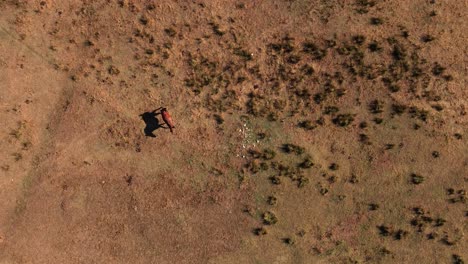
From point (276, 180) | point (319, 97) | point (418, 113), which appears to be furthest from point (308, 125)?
point (418, 113)

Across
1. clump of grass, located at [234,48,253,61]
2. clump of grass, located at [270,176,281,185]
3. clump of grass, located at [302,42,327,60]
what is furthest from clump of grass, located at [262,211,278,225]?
clump of grass, located at [302,42,327,60]

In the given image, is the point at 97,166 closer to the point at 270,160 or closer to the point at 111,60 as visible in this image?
the point at 111,60

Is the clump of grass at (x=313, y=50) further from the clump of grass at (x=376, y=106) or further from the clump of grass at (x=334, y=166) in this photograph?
the clump of grass at (x=334, y=166)

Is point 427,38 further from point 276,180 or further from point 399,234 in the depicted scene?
point 276,180

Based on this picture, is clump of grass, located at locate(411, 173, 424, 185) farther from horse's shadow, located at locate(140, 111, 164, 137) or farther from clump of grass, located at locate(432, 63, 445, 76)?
horse's shadow, located at locate(140, 111, 164, 137)

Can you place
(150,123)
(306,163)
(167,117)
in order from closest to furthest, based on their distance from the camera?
1. (167,117)
2. (306,163)
3. (150,123)

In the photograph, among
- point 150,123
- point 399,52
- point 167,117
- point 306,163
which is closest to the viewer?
point 167,117
